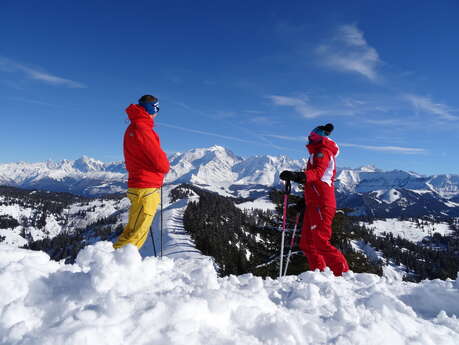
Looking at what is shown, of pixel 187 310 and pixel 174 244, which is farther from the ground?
pixel 187 310

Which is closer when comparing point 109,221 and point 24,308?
point 24,308

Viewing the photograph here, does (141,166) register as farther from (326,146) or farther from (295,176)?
(326,146)

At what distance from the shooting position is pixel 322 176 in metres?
6.46

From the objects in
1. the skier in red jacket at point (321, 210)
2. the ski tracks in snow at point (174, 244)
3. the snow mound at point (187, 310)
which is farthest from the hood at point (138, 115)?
the ski tracks in snow at point (174, 244)

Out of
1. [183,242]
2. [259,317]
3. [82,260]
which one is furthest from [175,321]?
[183,242]

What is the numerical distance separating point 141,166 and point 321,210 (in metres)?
3.84

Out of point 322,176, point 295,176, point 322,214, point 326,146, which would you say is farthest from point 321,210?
point 326,146

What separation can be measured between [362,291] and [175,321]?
124 inches

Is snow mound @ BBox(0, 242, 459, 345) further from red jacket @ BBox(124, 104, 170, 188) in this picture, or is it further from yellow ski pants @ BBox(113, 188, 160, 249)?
red jacket @ BBox(124, 104, 170, 188)

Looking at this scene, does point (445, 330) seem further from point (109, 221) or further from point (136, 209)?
point (109, 221)

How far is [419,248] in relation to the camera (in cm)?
18288

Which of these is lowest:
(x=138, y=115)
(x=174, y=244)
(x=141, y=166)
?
(x=174, y=244)

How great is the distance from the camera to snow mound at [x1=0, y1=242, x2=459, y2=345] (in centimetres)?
270

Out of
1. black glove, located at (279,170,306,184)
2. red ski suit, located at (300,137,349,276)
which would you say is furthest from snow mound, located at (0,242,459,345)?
black glove, located at (279,170,306,184)
